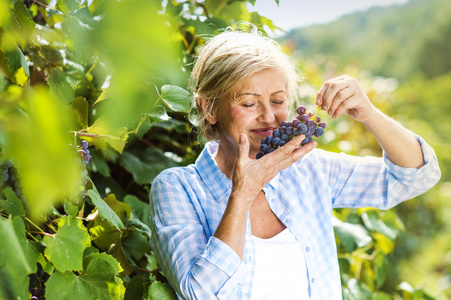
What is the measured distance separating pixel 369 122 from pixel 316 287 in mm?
521

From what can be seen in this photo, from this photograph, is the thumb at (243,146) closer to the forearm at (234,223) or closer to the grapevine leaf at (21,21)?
Result: the forearm at (234,223)

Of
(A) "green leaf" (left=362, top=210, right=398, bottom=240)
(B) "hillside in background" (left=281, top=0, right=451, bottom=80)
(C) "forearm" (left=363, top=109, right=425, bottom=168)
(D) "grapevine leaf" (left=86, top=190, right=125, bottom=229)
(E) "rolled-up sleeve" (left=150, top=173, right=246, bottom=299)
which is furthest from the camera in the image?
(B) "hillside in background" (left=281, top=0, right=451, bottom=80)

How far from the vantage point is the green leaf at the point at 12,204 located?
0.71 meters

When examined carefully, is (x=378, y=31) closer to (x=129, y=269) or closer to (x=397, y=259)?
(x=397, y=259)

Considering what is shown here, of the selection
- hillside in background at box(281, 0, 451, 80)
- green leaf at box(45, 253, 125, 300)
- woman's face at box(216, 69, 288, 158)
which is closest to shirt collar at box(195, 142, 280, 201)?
woman's face at box(216, 69, 288, 158)

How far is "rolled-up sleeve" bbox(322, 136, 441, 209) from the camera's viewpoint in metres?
1.38

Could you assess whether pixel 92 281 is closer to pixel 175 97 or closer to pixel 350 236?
pixel 175 97

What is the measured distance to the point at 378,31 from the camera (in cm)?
4053

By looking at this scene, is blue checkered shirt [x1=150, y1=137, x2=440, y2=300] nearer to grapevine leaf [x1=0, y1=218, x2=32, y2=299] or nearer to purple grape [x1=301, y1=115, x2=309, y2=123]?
purple grape [x1=301, y1=115, x2=309, y2=123]

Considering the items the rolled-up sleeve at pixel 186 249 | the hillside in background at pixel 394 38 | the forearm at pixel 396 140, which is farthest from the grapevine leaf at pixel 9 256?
the hillside in background at pixel 394 38

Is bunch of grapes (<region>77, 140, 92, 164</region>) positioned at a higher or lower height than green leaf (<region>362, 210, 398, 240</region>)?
higher

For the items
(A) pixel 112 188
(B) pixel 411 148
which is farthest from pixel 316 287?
(A) pixel 112 188

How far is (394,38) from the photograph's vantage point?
3881cm

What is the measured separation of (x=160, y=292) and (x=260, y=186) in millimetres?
364
